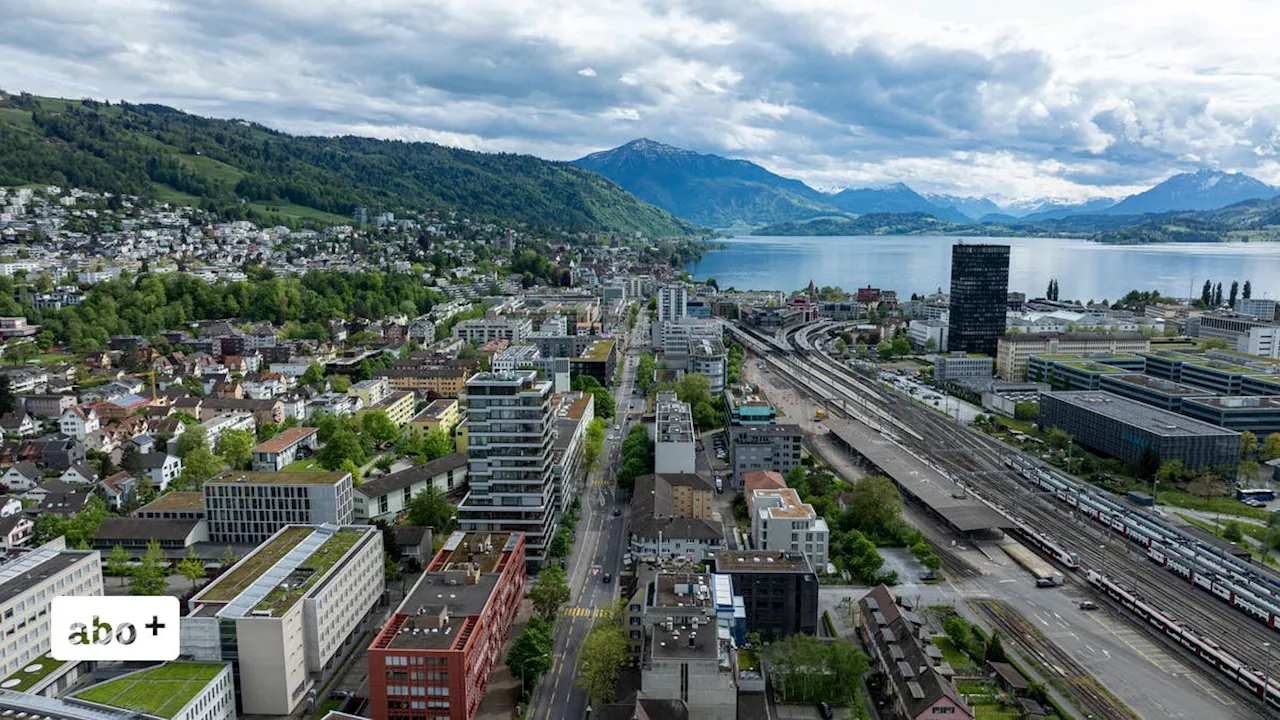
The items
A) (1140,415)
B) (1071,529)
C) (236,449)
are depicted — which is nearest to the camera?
(1071,529)

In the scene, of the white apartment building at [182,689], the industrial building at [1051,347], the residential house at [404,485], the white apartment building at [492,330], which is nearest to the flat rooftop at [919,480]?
the residential house at [404,485]

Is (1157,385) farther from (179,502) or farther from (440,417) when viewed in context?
(179,502)

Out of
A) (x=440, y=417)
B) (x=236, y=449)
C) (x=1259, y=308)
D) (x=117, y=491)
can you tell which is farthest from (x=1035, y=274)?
(x=117, y=491)

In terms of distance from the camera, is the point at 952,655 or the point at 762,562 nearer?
the point at 952,655

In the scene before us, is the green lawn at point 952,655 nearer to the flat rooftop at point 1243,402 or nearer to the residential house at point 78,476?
the flat rooftop at point 1243,402

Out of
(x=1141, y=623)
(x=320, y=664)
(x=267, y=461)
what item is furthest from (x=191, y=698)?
(x=1141, y=623)
